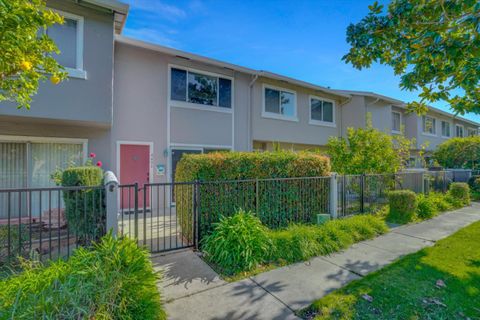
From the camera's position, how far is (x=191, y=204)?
519cm

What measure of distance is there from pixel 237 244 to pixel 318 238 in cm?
192

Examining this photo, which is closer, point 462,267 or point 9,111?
point 462,267

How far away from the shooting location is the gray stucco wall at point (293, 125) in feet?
36.9

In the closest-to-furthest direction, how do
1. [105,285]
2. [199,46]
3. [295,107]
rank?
1. [105,285]
2. [199,46]
3. [295,107]

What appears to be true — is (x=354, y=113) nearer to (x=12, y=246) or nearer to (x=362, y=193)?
(x=362, y=193)

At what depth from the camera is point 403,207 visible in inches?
288

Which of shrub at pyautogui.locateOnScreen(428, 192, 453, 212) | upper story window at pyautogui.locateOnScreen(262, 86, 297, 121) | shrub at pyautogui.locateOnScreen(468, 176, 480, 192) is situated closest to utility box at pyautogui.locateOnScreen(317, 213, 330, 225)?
shrub at pyautogui.locateOnScreen(428, 192, 453, 212)

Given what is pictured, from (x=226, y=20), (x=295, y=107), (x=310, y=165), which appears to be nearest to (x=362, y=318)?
(x=310, y=165)

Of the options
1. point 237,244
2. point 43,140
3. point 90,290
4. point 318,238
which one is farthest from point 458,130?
point 43,140

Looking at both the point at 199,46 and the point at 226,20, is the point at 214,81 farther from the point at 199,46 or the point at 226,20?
the point at 226,20

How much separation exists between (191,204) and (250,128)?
21.2 ft

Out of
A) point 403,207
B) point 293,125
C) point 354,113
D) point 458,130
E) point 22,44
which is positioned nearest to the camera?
point 22,44

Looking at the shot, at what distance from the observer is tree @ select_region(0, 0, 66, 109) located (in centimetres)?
224

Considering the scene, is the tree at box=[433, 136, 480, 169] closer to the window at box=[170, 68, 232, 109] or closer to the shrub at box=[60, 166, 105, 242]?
the window at box=[170, 68, 232, 109]
